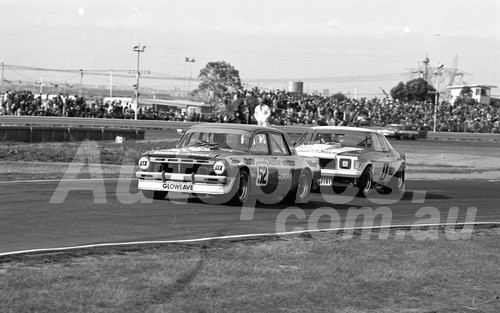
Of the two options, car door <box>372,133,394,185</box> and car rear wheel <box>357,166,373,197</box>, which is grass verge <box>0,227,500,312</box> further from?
car door <box>372,133,394,185</box>

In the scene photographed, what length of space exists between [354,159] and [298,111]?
42.5 metres

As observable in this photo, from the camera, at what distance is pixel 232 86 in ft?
298

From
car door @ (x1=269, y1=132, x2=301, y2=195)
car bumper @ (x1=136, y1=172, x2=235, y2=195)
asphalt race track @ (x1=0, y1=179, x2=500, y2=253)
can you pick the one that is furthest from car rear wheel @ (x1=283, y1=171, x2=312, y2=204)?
car bumper @ (x1=136, y1=172, x2=235, y2=195)

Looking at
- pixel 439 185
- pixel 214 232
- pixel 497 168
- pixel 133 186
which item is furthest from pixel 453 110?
pixel 214 232

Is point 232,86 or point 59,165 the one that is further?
point 232,86

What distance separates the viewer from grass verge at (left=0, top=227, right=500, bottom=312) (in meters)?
6.56

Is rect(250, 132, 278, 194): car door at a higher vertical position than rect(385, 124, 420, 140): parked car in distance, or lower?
higher

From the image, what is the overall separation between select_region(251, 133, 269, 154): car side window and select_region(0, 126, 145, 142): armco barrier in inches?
795

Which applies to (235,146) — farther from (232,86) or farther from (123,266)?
(232,86)

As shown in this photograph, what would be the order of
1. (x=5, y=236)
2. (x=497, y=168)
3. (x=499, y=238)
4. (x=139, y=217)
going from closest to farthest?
1. (x=5, y=236)
2. (x=139, y=217)
3. (x=499, y=238)
4. (x=497, y=168)

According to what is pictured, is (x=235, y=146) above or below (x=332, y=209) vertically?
above

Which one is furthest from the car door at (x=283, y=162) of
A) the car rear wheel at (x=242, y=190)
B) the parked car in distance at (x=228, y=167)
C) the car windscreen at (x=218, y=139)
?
the car rear wheel at (x=242, y=190)

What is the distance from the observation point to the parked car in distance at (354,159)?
56.3 ft

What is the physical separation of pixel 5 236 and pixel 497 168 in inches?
1161
